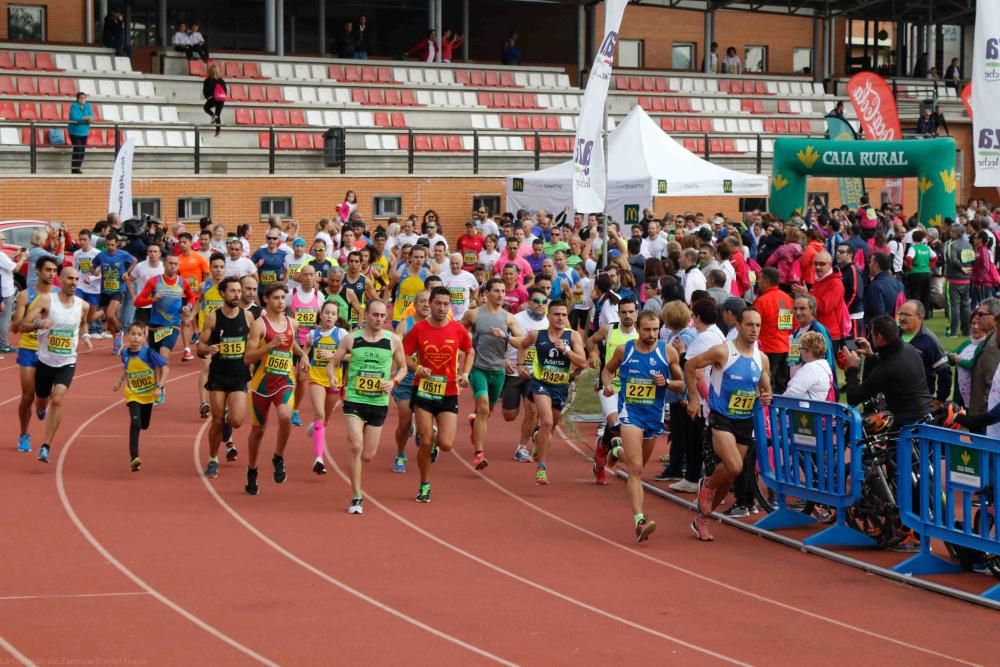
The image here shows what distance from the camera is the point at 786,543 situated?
39.3 feet

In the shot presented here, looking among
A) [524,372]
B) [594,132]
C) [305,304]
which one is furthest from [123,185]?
[524,372]

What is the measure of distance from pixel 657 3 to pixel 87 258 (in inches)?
1208

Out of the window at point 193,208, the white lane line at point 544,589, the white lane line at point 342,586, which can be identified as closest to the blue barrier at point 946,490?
the white lane line at point 544,589

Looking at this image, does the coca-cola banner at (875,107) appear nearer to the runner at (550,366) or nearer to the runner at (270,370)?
the runner at (550,366)

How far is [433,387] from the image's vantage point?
510 inches

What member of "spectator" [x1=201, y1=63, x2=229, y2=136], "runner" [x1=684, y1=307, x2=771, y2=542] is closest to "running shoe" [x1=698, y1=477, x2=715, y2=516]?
"runner" [x1=684, y1=307, x2=771, y2=542]

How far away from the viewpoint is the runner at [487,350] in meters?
14.5

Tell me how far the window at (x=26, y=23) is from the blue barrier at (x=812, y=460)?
30.2 meters

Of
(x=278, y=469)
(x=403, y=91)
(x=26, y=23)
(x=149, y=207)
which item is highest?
(x=26, y=23)

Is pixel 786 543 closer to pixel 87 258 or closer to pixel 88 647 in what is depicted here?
pixel 88 647

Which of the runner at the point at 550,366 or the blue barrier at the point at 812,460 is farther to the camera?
the runner at the point at 550,366

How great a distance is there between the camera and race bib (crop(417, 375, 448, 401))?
13.0 meters

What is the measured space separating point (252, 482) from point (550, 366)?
2988 mm

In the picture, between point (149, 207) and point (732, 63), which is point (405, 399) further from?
point (732, 63)
